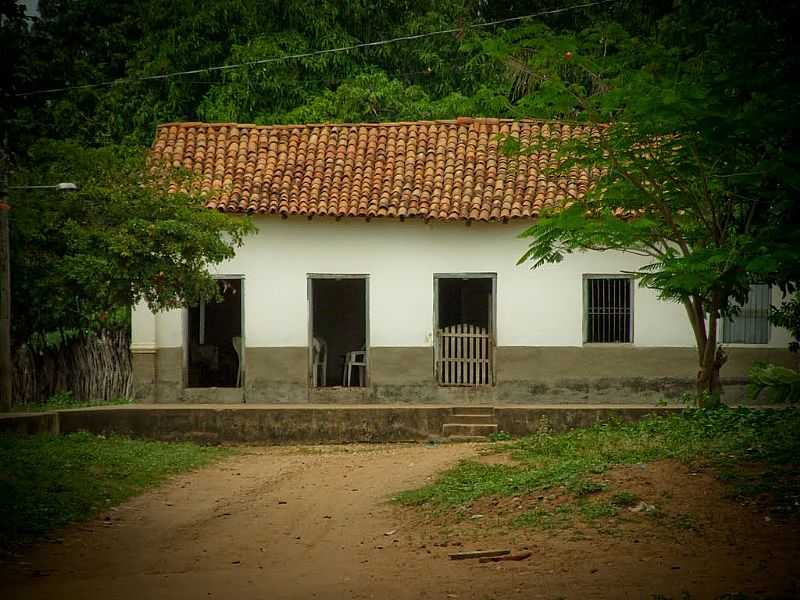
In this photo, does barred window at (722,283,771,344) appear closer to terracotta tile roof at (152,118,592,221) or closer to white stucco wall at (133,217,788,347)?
white stucco wall at (133,217,788,347)

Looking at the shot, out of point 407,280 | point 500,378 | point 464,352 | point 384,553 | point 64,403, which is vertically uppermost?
point 407,280

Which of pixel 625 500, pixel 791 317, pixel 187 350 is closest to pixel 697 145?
pixel 791 317

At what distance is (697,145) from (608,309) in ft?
24.6

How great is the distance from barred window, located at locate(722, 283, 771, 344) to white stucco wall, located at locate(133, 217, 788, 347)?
69 cm

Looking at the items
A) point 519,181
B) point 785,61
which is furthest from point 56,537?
point 519,181

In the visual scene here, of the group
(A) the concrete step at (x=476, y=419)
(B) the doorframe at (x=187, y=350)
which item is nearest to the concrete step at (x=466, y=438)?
(A) the concrete step at (x=476, y=419)

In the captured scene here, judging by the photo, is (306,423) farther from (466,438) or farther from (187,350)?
(187,350)

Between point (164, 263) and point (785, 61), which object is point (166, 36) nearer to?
point (164, 263)

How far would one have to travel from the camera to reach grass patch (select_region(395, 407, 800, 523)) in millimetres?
9922

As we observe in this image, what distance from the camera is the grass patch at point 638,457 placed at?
9.92 m

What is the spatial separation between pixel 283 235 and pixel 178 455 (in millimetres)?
5305

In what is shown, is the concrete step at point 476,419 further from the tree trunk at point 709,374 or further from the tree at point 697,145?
the tree trunk at point 709,374

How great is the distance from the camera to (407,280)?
64.6 feet

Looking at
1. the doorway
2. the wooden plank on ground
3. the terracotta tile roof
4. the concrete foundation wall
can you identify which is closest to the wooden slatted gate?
the doorway
